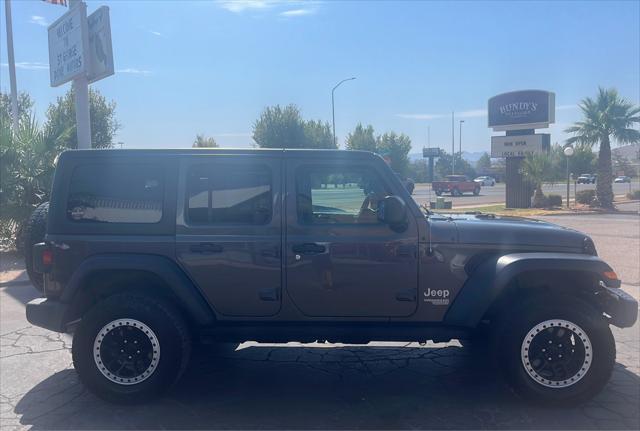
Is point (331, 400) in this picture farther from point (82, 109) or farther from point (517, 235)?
point (82, 109)

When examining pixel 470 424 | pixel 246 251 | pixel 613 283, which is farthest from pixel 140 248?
pixel 613 283

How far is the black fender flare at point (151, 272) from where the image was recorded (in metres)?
4.46

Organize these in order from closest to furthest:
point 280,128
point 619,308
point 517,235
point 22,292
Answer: point 619,308 → point 517,235 → point 22,292 → point 280,128

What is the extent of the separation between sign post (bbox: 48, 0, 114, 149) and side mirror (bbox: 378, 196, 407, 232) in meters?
7.94

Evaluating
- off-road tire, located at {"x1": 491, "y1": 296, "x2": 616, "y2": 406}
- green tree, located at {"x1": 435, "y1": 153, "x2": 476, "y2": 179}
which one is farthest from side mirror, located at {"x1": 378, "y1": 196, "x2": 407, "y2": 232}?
green tree, located at {"x1": 435, "y1": 153, "x2": 476, "y2": 179}

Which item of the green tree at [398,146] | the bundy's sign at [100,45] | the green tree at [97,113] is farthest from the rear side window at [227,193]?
the green tree at [398,146]

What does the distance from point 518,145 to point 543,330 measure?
92.6 feet

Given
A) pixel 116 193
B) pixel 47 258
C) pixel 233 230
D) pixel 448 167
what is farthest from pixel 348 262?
pixel 448 167

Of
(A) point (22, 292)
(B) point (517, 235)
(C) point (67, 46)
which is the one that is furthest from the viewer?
(C) point (67, 46)

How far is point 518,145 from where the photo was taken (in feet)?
101

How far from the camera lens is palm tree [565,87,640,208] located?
93.6 ft

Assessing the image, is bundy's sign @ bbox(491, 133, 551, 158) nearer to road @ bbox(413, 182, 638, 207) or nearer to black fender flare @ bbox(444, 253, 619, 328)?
road @ bbox(413, 182, 638, 207)

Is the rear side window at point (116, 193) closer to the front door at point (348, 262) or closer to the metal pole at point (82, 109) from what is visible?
the front door at point (348, 262)

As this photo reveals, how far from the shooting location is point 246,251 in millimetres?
4484
